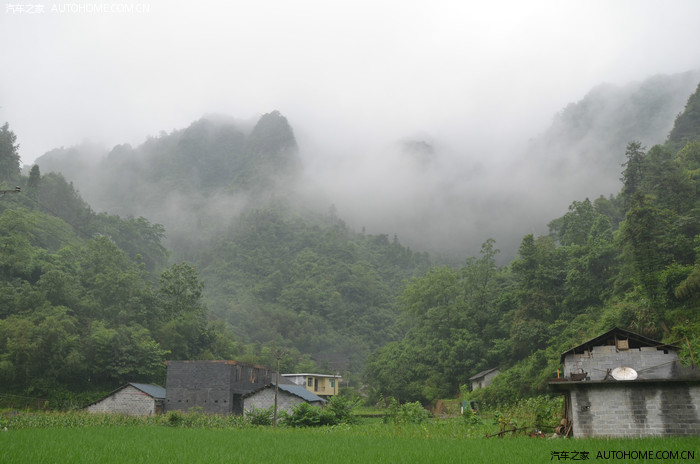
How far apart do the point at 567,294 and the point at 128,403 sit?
1388 inches

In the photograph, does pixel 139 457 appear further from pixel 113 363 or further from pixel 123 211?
pixel 123 211

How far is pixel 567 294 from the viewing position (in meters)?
42.8

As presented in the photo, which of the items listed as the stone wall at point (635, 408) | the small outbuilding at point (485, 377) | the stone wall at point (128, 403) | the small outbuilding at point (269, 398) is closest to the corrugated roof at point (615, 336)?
the stone wall at point (635, 408)

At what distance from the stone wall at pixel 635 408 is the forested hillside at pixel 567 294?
5.42 metres

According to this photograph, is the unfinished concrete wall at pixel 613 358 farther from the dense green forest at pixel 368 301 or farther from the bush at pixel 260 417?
the bush at pixel 260 417

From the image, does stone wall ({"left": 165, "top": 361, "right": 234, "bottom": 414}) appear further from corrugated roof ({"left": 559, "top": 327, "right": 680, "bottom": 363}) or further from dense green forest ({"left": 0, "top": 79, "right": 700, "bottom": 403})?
corrugated roof ({"left": 559, "top": 327, "right": 680, "bottom": 363})

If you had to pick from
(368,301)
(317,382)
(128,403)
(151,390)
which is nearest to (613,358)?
(151,390)

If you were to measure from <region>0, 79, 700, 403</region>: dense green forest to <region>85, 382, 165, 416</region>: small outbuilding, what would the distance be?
6021 millimetres

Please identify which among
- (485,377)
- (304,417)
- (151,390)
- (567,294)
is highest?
(567,294)

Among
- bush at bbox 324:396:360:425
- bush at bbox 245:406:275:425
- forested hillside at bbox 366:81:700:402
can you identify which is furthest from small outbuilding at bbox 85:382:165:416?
forested hillside at bbox 366:81:700:402

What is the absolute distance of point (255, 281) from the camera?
108 m

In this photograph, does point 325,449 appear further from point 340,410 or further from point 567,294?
point 567,294

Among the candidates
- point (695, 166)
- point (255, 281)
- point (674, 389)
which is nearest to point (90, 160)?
point (255, 281)

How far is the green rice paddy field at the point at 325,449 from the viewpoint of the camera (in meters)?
12.9
